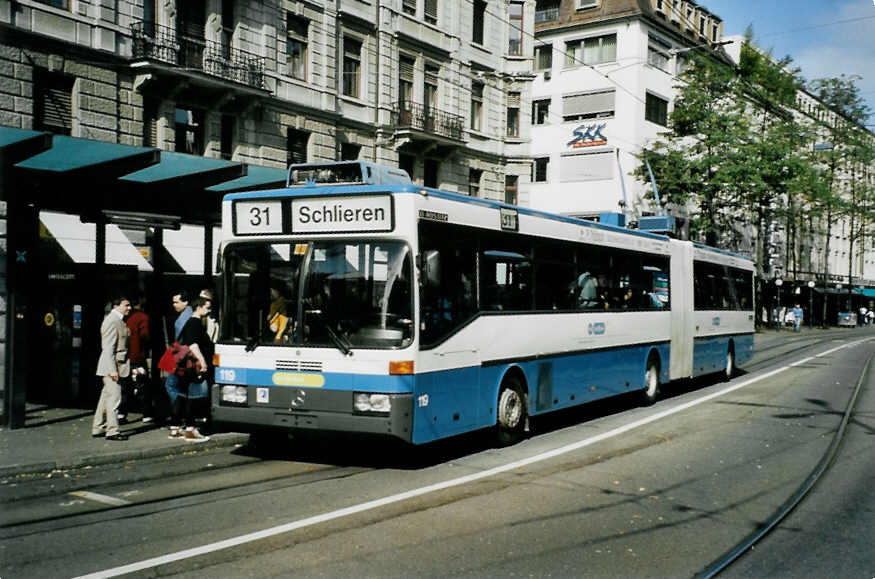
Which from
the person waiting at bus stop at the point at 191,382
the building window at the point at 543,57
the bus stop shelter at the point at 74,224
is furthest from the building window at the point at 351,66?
the building window at the point at 543,57

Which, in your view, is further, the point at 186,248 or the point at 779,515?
the point at 186,248

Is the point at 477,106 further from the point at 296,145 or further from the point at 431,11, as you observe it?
the point at 296,145

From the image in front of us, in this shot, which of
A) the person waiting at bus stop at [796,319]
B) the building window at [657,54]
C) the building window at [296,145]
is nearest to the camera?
the building window at [296,145]

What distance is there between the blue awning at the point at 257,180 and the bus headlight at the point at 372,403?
17.7ft

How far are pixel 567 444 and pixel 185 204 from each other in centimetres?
662

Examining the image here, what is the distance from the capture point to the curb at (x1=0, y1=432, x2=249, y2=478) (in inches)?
352

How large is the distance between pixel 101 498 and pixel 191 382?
125 inches

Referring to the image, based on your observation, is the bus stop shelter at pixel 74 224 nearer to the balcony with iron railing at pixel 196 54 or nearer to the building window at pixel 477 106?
the balcony with iron railing at pixel 196 54

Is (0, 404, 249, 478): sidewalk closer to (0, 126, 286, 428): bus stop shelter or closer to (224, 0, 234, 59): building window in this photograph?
(0, 126, 286, 428): bus stop shelter

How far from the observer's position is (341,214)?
9.12 metres

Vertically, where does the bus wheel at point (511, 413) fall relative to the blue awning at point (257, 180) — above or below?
below

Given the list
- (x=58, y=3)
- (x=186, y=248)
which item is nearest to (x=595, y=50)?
(x=186, y=248)

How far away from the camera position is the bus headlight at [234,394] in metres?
9.44

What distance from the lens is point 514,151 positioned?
122ft
